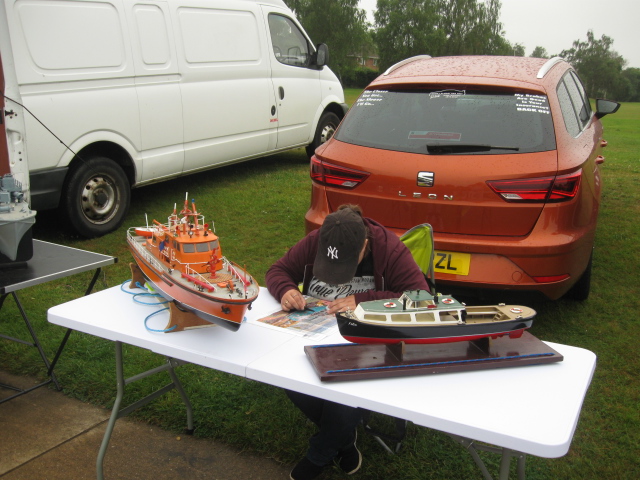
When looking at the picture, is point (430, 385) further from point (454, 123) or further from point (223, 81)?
point (223, 81)

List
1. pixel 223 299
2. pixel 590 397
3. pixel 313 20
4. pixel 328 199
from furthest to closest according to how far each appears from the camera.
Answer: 1. pixel 313 20
2. pixel 328 199
3. pixel 590 397
4. pixel 223 299

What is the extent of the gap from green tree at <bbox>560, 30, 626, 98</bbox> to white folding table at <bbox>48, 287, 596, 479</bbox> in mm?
73010

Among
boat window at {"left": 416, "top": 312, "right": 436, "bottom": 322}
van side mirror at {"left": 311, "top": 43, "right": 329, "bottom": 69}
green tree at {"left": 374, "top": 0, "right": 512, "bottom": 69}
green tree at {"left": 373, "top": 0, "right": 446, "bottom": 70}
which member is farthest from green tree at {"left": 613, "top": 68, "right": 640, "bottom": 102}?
boat window at {"left": 416, "top": 312, "right": 436, "bottom": 322}

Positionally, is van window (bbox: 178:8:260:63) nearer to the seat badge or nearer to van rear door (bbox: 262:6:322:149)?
van rear door (bbox: 262:6:322:149)

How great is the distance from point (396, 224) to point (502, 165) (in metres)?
0.72

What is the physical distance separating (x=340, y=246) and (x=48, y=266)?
1.73 m

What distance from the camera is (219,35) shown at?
748cm

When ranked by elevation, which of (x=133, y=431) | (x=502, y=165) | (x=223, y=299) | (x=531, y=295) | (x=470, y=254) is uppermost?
(x=502, y=165)

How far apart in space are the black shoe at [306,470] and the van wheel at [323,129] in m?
7.15

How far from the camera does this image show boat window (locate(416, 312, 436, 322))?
2215 millimetres

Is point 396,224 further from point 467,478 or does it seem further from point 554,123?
point 467,478

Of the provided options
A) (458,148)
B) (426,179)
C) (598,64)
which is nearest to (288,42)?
(458,148)

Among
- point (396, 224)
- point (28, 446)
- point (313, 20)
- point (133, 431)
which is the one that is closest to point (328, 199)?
point (396, 224)

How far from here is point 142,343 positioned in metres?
A: 2.46
